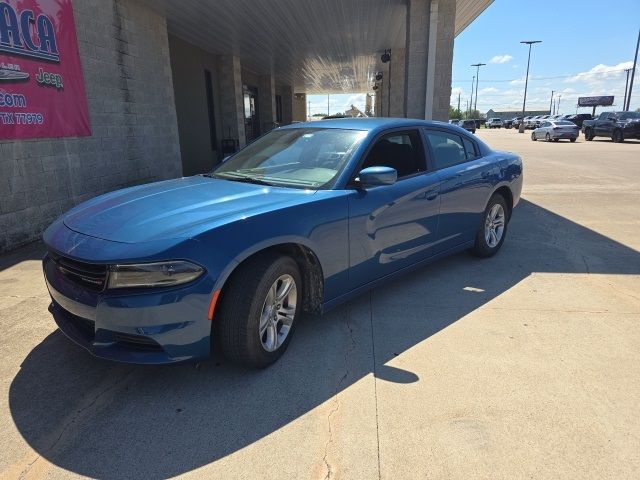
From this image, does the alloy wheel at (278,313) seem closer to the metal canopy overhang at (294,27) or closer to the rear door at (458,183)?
the rear door at (458,183)

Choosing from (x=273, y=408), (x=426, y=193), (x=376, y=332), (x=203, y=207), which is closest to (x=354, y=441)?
(x=273, y=408)

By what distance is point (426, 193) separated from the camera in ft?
13.1

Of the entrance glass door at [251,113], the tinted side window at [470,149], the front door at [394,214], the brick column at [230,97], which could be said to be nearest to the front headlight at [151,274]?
the front door at [394,214]

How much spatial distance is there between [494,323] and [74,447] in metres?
2.98

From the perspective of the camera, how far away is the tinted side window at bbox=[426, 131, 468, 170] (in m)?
4.33

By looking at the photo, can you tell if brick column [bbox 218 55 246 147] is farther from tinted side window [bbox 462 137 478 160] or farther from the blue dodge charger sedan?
the blue dodge charger sedan

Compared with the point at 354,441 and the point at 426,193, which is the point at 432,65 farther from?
the point at 354,441

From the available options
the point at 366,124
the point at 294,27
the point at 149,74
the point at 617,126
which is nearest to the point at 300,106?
the point at 617,126

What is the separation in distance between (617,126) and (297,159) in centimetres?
2876

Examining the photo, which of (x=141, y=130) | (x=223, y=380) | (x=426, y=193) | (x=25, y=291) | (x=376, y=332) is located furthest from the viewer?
(x=141, y=130)

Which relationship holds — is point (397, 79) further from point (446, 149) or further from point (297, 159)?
point (297, 159)

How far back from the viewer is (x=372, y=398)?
2637 mm

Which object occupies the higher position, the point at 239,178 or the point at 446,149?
the point at 446,149

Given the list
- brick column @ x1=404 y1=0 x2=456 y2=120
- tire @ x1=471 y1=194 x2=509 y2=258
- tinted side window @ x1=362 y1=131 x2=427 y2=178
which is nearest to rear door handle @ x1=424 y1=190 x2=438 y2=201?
tinted side window @ x1=362 y1=131 x2=427 y2=178
